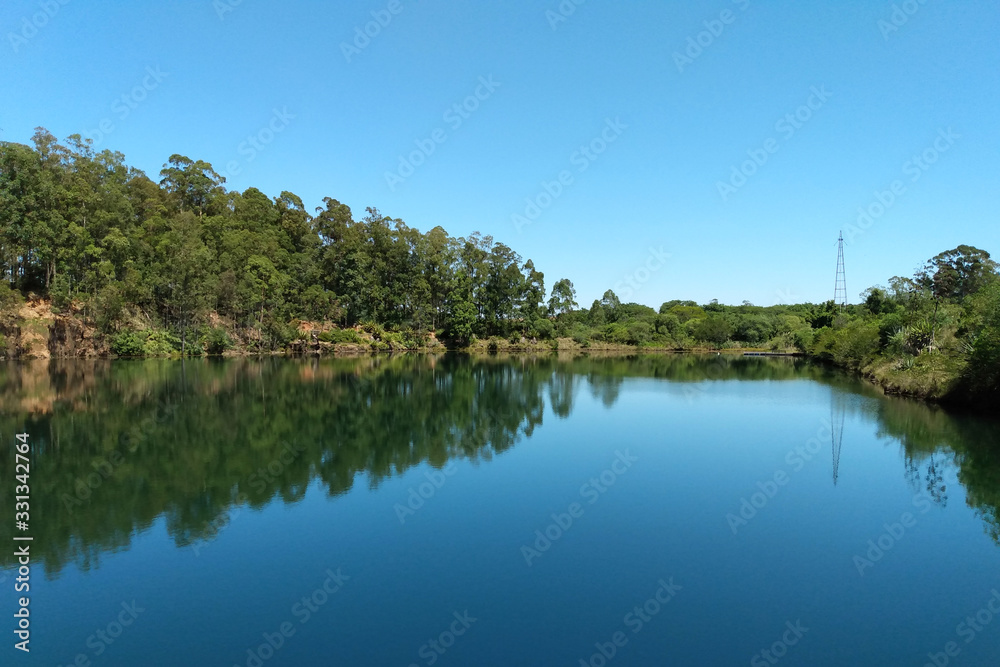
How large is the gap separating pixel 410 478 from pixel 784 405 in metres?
18.4

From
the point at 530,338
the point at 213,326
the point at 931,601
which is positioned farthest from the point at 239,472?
the point at 530,338

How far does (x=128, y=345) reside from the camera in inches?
1689

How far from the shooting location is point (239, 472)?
12484 millimetres

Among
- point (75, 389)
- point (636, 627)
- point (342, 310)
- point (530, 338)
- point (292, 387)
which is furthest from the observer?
point (530, 338)

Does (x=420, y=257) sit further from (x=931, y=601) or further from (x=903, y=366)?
(x=931, y=601)

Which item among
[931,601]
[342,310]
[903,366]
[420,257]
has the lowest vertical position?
[931,601]

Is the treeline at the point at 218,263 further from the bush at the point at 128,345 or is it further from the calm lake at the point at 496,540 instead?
the calm lake at the point at 496,540
